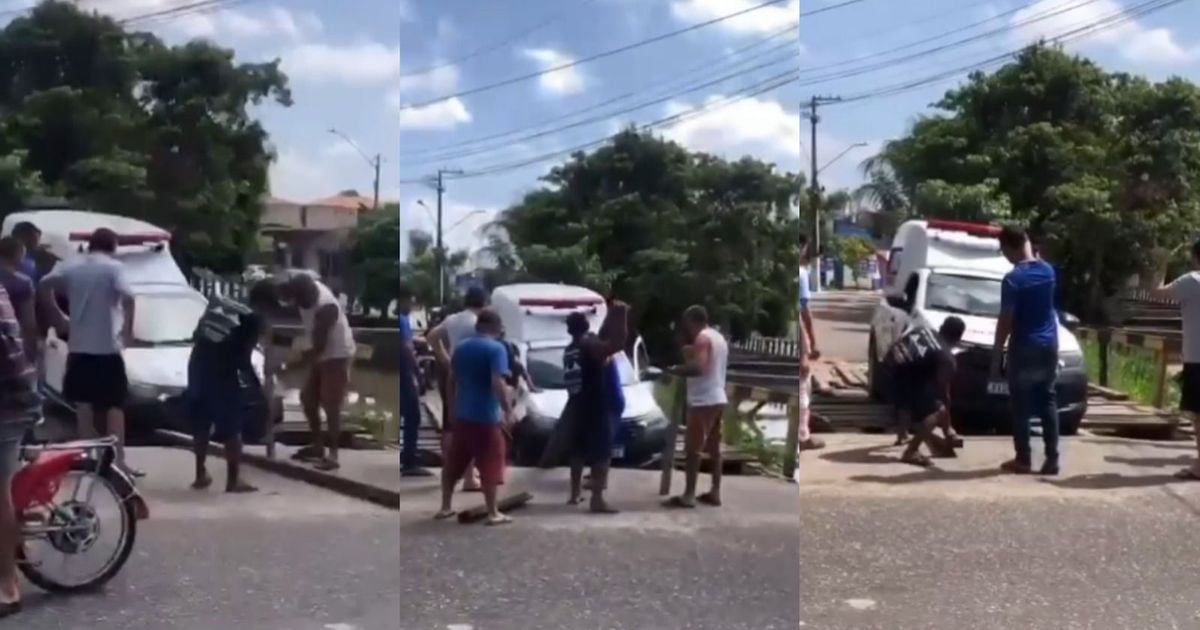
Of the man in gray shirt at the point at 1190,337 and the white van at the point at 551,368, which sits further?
the man in gray shirt at the point at 1190,337

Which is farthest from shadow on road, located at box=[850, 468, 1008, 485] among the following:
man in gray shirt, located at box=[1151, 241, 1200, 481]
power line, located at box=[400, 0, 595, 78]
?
power line, located at box=[400, 0, 595, 78]

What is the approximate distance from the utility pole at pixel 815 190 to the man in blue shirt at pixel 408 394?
960 millimetres

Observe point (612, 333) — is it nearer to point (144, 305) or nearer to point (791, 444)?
point (791, 444)

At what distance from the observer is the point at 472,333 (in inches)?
101

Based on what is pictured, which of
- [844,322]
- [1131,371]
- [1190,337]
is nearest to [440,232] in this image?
[844,322]

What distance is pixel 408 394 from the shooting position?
268 centimetres

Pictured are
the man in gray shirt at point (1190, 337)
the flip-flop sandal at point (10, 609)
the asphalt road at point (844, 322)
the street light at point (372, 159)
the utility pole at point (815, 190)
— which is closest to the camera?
the street light at point (372, 159)

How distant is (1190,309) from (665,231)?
8.33ft

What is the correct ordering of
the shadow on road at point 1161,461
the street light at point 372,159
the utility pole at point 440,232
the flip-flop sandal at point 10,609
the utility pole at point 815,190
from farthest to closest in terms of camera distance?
the shadow on road at point 1161,461 < the utility pole at point 815,190 < the flip-flop sandal at point 10,609 < the street light at point 372,159 < the utility pole at point 440,232

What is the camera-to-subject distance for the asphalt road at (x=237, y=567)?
298 cm

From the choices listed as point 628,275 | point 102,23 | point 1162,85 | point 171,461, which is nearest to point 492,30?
point 628,275

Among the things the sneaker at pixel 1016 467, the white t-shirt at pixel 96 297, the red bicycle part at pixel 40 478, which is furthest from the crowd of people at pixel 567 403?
the sneaker at pixel 1016 467

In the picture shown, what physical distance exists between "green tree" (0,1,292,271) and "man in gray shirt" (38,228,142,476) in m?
0.12

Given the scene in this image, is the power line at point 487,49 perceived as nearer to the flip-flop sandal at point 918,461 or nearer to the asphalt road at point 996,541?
the asphalt road at point 996,541
